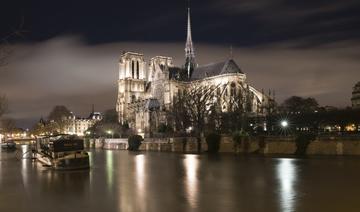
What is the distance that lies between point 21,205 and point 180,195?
24.5ft

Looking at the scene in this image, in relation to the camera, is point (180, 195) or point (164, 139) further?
point (164, 139)

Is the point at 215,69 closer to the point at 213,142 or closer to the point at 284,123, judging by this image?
the point at 284,123

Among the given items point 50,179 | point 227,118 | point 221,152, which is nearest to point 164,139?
point 227,118

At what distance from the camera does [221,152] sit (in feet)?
225

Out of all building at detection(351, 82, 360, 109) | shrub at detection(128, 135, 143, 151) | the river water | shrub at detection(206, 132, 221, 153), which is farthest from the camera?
building at detection(351, 82, 360, 109)

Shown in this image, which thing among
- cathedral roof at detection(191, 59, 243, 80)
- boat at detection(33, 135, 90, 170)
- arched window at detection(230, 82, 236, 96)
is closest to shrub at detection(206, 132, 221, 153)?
boat at detection(33, 135, 90, 170)

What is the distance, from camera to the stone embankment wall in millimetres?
51963

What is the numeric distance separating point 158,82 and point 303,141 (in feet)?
302

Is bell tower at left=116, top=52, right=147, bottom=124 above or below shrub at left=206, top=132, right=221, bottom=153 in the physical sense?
above

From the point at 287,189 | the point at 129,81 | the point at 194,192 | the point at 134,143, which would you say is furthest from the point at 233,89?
the point at 194,192

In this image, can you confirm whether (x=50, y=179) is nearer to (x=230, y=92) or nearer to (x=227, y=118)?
(x=227, y=118)

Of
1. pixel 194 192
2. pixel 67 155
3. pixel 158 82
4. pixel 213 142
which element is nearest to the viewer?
pixel 194 192

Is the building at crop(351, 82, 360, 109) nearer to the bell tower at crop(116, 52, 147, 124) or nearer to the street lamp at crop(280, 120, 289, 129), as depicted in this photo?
the street lamp at crop(280, 120, 289, 129)

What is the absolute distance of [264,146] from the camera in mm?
61594
